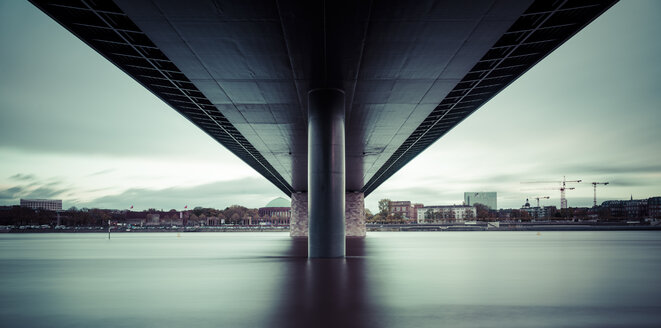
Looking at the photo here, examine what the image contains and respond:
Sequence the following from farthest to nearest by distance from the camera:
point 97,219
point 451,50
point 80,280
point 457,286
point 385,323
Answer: point 97,219
point 451,50
point 80,280
point 457,286
point 385,323

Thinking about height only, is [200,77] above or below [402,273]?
above

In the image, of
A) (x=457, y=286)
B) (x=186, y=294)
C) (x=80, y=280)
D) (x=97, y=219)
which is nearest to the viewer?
(x=186, y=294)

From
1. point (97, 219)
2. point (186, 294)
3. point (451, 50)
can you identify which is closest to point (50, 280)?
point (186, 294)

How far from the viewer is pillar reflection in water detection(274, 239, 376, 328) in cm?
703

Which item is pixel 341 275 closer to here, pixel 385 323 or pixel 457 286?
pixel 457 286

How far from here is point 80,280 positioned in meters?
13.2

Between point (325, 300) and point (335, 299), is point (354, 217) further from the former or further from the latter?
point (325, 300)

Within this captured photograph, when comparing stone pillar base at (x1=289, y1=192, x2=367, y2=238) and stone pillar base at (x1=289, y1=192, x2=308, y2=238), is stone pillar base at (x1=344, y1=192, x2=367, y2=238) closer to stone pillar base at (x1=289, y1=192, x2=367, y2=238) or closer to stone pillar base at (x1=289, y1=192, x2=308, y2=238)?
stone pillar base at (x1=289, y1=192, x2=367, y2=238)

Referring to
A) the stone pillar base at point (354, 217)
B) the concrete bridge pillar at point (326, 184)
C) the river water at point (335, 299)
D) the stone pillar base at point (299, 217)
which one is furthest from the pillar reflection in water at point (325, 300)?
the stone pillar base at point (299, 217)

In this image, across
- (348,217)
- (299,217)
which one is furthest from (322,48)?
(299,217)

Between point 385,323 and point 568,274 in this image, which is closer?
point 385,323

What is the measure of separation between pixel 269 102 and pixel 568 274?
16.4 m

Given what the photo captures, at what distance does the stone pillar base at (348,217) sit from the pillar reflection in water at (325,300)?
49.8m

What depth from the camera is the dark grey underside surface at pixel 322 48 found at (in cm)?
1402
